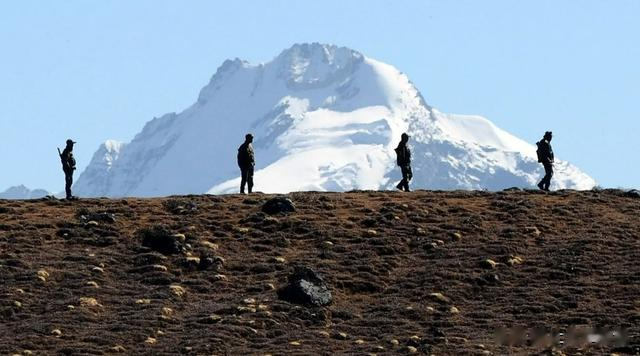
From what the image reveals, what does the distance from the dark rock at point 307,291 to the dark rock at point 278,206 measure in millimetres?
9304

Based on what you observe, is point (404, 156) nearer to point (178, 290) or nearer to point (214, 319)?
point (178, 290)

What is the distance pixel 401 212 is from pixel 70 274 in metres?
14.3

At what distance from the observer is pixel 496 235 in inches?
2445

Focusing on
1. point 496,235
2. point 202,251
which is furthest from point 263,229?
point 496,235

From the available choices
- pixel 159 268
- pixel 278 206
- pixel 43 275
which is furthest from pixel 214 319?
pixel 278 206

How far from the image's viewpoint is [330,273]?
5691 cm

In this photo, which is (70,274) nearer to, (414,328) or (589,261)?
(414,328)

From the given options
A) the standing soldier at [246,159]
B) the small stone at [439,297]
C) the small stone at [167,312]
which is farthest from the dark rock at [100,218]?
the small stone at [439,297]

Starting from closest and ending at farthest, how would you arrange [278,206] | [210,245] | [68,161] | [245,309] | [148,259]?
[245,309] → [148,259] → [210,245] → [278,206] → [68,161]

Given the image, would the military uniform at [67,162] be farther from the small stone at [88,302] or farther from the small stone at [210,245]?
the small stone at [88,302]

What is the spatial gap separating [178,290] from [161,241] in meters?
4.92

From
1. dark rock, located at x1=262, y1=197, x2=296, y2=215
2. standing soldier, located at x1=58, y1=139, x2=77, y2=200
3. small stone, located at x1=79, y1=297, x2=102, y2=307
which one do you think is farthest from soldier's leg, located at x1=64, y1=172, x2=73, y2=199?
small stone, located at x1=79, y1=297, x2=102, y2=307

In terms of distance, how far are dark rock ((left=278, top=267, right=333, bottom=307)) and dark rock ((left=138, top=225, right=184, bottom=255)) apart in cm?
563

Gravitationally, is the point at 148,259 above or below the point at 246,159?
below
